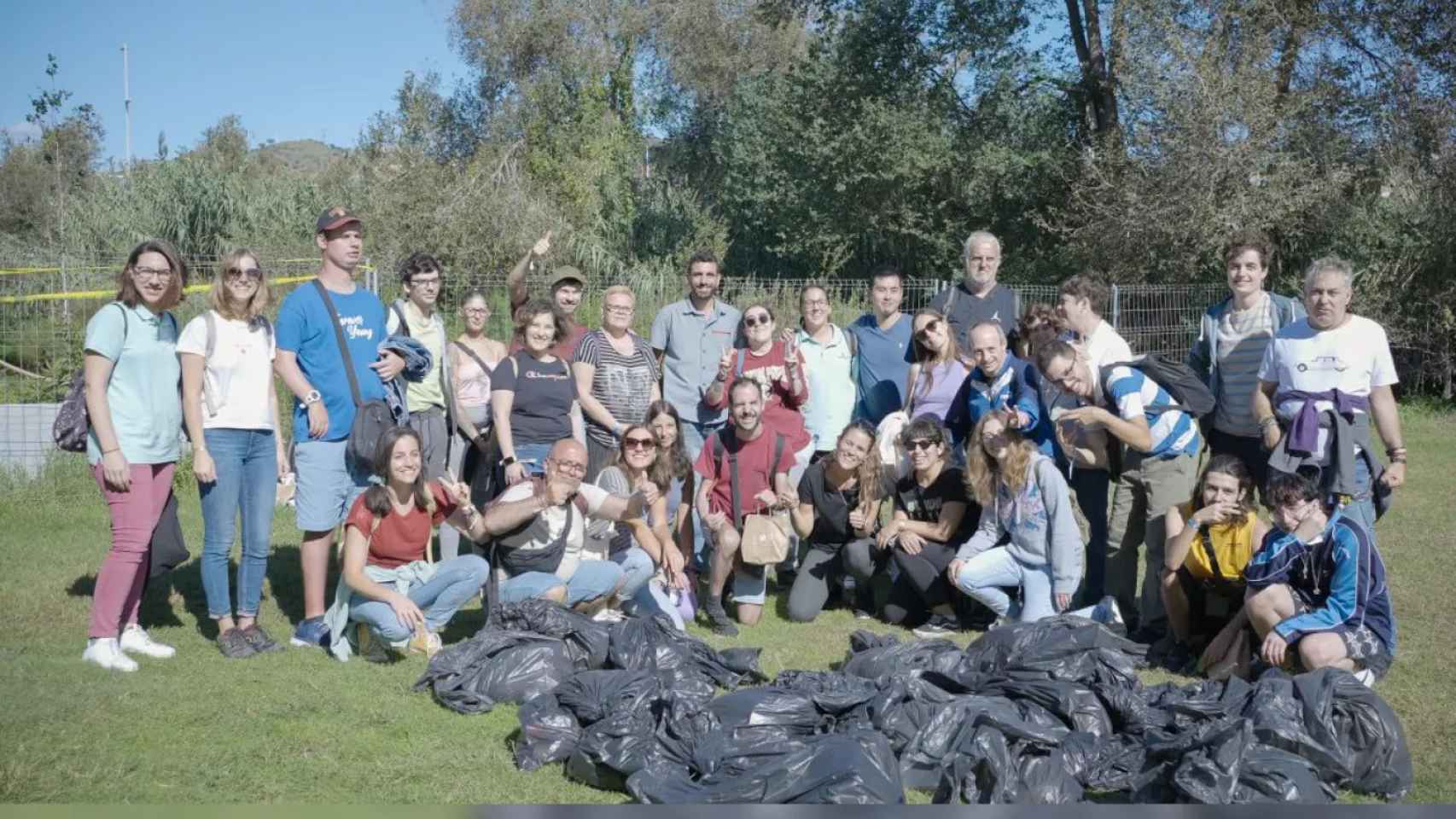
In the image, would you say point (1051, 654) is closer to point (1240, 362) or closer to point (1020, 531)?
point (1020, 531)

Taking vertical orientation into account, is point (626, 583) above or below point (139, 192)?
below

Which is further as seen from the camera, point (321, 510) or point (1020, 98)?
point (1020, 98)

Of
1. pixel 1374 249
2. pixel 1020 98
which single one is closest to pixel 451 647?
pixel 1374 249

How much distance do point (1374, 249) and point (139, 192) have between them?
61.7ft

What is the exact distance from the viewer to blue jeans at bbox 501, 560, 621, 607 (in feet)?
18.9

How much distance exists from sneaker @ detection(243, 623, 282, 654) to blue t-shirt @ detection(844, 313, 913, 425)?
3564 millimetres

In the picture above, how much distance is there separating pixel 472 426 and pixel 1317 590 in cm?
446

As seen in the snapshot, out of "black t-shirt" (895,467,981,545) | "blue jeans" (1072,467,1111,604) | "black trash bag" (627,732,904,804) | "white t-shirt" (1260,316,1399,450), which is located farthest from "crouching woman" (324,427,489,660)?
"white t-shirt" (1260,316,1399,450)

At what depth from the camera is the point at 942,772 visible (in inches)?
159

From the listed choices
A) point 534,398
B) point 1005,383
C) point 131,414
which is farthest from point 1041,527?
point 131,414

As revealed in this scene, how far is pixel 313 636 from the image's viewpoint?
588 centimetres

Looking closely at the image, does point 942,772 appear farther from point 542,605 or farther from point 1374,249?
point 1374,249

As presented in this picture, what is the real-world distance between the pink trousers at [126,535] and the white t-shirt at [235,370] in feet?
1.14

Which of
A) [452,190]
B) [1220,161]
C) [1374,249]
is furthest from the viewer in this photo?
[452,190]
